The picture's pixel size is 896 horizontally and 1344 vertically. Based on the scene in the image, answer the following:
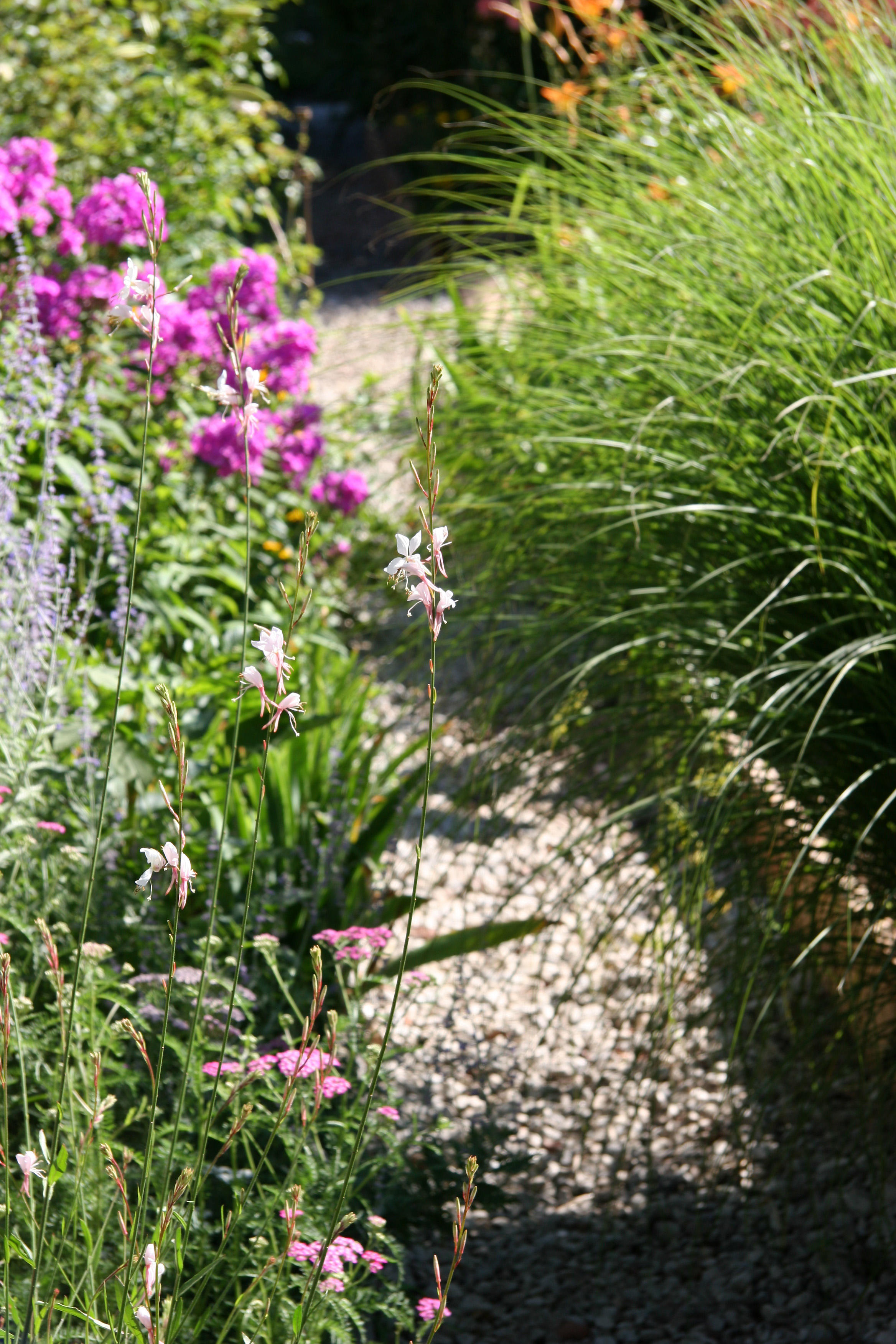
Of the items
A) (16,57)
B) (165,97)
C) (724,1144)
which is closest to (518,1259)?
(724,1144)

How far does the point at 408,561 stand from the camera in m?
0.72

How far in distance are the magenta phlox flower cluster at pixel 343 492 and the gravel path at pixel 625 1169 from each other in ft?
2.51

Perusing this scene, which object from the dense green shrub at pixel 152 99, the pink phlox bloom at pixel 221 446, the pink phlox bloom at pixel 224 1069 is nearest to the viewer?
the pink phlox bloom at pixel 224 1069

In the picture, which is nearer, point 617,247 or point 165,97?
point 617,247

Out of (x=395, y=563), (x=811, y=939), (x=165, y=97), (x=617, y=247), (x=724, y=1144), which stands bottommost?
(x=724, y=1144)

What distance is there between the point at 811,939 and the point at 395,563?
1.14 m

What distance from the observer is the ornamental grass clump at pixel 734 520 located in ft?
5.29

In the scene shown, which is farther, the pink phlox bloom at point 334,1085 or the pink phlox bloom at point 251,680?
the pink phlox bloom at point 334,1085

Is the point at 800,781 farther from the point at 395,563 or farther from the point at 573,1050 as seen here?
the point at 395,563

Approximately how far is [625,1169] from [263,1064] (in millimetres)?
1007

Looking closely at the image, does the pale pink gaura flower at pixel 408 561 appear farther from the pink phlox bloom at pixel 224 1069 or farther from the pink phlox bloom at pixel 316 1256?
the pink phlox bloom at pixel 316 1256

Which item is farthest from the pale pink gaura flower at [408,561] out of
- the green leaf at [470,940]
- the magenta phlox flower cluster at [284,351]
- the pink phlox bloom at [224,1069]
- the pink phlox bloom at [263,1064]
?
the magenta phlox flower cluster at [284,351]

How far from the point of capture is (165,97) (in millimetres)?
3592

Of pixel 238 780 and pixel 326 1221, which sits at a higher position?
pixel 238 780
